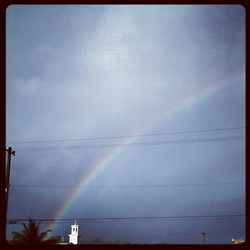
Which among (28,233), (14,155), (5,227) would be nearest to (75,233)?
(28,233)

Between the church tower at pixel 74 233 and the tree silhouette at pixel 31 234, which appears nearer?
the tree silhouette at pixel 31 234

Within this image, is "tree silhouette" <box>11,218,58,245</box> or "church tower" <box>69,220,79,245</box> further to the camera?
"church tower" <box>69,220,79,245</box>

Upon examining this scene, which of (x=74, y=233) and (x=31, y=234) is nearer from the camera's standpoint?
(x=31, y=234)

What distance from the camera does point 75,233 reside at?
200 ft
